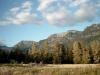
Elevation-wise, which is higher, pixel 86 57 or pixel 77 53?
pixel 77 53

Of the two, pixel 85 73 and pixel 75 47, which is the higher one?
pixel 75 47

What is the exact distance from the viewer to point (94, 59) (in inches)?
4321

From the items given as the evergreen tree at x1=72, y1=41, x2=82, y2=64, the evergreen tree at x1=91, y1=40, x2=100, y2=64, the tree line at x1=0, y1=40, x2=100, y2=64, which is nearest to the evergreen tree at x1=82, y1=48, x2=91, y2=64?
the tree line at x1=0, y1=40, x2=100, y2=64

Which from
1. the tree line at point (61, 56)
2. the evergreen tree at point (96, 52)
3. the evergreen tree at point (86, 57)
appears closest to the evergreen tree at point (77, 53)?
the tree line at point (61, 56)

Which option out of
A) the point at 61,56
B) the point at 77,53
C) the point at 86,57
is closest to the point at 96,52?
the point at 86,57

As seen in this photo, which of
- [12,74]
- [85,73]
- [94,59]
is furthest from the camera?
[94,59]

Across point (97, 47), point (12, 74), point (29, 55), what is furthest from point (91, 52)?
point (12, 74)

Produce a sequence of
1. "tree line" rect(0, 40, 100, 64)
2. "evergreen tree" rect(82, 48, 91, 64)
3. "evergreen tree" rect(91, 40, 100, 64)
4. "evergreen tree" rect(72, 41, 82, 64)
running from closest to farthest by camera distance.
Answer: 1. "evergreen tree" rect(82, 48, 91, 64)
2. "evergreen tree" rect(91, 40, 100, 64)
3. "evergreen tree" rect(72, 41, 82, 64)
4. "tree line" rect(0, 40, 100, 64)

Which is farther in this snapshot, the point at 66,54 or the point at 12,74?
the point at 66,54

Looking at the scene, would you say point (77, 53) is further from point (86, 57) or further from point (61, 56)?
point (61, 56)

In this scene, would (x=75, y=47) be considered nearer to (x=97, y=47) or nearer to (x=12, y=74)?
(x=97, y=47)

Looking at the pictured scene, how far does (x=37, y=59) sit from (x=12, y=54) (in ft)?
45.5

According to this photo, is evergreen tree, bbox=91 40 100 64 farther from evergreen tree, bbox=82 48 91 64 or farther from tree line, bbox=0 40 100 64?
evergreen tree, bbox=82 48 91 64

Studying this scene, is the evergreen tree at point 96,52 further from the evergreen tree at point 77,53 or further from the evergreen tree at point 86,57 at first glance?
the evergreen tree at point 77,53
